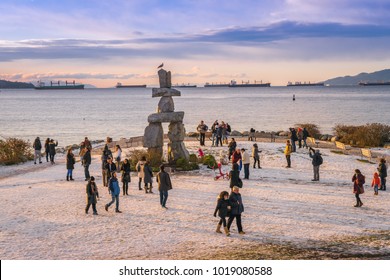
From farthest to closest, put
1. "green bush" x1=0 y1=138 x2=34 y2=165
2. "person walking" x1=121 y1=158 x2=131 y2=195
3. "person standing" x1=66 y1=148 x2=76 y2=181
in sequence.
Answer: "green bush" x1=0 y1=138 x2=34 y2=165 → "person standing" x1=66 y1=148 x2=76 y2=181 → "person walking" x1=121 y1=158 x2=131 y2=195

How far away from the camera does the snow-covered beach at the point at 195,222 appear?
1266cm

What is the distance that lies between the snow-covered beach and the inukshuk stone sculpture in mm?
2328

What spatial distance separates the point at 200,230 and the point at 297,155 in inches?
608

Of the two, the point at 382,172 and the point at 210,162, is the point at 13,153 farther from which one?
the point at 382,172

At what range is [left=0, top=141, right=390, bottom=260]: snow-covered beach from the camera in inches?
498

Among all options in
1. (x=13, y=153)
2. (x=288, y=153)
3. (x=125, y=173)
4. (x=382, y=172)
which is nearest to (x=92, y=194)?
(x=125, y=173)

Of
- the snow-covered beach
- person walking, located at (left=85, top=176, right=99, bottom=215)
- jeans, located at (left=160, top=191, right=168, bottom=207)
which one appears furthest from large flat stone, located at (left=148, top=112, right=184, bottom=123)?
person walking, located at (left=85, top=176, right=99, bottom=215)

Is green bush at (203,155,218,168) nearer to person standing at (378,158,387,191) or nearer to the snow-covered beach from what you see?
the snow-covered beach

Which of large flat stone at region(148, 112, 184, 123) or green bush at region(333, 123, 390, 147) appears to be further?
green bush at region(333, 123, 390, 147)

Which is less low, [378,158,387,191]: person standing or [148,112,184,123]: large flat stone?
[148,112,184,123]: large flat stone

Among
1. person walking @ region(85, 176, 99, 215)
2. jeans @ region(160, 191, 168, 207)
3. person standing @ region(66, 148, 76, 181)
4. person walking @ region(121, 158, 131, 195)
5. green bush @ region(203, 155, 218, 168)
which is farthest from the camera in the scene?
green bush @ region(203, 155, 218, 168)

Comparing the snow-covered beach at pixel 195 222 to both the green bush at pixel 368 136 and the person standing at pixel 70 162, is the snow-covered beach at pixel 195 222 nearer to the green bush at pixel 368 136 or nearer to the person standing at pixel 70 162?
the person standing at pixel 70 162

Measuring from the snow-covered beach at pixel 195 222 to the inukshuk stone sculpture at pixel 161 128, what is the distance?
7.64 ft

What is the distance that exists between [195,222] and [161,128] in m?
10.6
